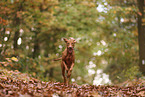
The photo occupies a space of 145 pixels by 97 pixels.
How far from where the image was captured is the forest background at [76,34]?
13.8m

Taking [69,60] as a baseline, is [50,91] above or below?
below

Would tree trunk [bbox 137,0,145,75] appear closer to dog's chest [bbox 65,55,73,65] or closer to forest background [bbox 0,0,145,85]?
forest background [bbox 0,0,145,85]

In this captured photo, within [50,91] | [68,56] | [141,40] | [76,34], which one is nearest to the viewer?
[50,91]

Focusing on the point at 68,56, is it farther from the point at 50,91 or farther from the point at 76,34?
the point at 76,34

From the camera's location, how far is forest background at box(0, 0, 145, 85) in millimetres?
13758

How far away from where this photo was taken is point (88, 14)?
23219 mm

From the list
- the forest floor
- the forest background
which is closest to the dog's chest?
the forest floor

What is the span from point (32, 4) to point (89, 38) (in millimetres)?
7355

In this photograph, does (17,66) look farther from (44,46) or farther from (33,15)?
(44,46)

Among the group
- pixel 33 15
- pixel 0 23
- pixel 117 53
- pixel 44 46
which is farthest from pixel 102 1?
pixel 44 46

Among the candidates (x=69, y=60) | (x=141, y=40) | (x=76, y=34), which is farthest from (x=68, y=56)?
(x=76, y=34)

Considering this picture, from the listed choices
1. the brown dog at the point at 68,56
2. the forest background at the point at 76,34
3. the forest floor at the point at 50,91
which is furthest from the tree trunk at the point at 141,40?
the brown dog at the point at 68,56

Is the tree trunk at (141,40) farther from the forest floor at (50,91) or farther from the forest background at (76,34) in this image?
the forest floor at (50,91)

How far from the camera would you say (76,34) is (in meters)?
19.0
